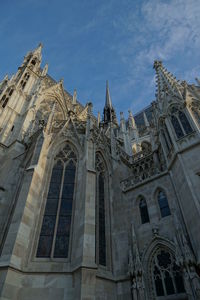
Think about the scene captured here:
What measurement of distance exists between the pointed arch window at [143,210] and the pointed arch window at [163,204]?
2.74ft

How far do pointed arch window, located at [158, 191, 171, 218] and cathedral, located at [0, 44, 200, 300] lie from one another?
53mm

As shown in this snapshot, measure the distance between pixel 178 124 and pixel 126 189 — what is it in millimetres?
4975

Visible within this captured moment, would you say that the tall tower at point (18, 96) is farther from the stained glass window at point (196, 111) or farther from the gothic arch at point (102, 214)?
the stained glass window at point (196, 111)

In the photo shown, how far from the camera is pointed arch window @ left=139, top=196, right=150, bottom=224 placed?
1122cm

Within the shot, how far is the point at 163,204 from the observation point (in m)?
11.1

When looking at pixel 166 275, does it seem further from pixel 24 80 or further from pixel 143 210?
pixel 24 80

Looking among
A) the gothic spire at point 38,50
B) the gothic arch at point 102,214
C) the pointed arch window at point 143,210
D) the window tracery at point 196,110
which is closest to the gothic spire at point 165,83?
the window tracery at point 196,110

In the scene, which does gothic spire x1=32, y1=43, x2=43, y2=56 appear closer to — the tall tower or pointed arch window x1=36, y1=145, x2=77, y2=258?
the tall tower

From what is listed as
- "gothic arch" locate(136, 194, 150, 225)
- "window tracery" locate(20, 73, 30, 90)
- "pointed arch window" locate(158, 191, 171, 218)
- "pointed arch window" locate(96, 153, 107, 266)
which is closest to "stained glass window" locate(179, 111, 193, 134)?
"pointed arch window" locate(158, 191, 171, 218)

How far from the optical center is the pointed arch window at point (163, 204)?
422 inches

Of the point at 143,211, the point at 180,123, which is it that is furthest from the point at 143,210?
the point at 180,123

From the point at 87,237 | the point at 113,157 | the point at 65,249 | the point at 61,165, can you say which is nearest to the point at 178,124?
the point at 113,157

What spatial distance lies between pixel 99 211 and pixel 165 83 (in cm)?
1053

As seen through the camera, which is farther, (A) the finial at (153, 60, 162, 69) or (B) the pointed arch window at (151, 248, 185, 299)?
(A) the finial at (153, 60, 162, 69)
